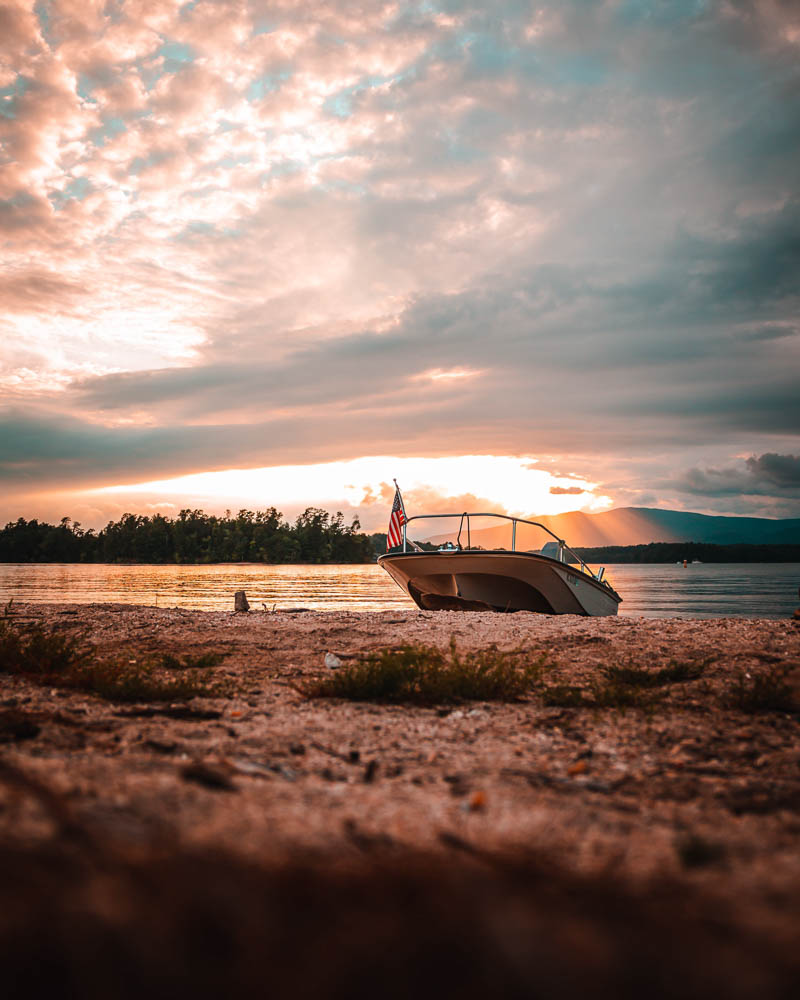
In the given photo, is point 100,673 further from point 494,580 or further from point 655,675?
point 494,580

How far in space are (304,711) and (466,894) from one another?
9.52ft

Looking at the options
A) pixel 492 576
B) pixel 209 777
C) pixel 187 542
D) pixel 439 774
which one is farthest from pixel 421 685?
pixel 187 542

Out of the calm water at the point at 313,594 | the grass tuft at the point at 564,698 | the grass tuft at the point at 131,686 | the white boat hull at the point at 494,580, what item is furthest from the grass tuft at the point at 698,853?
the calm water at the point at 313,594

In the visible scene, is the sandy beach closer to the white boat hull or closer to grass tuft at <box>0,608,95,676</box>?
grass tuft at <box>0,608,95,676</box>

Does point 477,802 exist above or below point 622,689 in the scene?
above

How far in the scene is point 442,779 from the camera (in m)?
2.78

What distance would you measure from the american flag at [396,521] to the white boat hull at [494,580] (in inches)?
15.8

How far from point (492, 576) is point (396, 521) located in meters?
2.81

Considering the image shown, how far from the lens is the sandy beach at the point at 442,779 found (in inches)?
72.5

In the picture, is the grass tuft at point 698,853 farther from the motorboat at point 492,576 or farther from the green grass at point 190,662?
the motorboat at point 492,576

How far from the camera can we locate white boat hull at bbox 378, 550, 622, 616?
1510cm

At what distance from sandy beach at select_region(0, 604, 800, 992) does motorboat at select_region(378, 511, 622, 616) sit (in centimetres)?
915

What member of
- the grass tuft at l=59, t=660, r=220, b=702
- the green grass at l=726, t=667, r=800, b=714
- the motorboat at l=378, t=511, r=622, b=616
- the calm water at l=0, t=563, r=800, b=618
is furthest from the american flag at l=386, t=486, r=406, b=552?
the green grass at l=726, t=667, r=800, b=714

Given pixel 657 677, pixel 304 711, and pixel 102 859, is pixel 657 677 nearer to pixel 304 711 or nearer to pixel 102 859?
pixel 304 711
